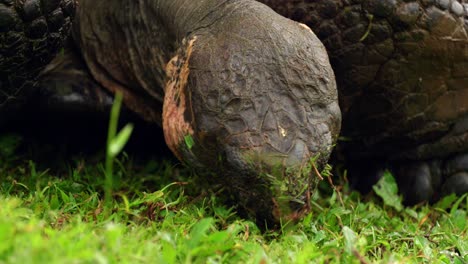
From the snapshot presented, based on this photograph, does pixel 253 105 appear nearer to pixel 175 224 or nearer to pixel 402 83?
pixel 175 224

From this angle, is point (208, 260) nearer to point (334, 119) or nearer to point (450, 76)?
point (334, 119)

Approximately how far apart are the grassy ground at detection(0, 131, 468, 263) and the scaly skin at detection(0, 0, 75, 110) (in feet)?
1.07

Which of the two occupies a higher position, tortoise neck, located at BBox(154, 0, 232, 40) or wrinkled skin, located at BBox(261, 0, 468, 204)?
tortoise neck, located at BBox(154, 0, 232, 40)

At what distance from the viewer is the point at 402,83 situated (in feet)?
10.4

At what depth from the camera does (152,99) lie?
315cm

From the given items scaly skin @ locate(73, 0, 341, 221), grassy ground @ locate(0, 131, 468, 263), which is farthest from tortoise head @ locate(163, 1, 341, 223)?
grassy ground @ locate(0, 131, 468, 263)

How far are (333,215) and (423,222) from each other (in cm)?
46

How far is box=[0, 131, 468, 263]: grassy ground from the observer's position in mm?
1583

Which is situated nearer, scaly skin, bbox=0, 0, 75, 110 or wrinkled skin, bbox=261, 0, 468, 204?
scaly skin, bbox=0, 0, 75, 110

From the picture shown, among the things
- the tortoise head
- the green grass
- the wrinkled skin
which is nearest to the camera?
the green grass

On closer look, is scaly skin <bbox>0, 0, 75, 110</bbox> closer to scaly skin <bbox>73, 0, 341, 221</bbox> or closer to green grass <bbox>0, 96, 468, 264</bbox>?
green grass <bbox>0, 96, 468, 264</bbox>

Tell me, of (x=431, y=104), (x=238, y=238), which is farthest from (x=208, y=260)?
(x=431, y=104)

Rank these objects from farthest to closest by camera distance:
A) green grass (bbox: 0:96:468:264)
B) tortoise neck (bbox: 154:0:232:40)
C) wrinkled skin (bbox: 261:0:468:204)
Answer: wrinkled skin (bbox: 261:0:468:204) < tortoise neck (bbox: 154:0:232:40) < green grass (bbox: 0:96:468:264)

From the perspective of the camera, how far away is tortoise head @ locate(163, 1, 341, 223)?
2.27 m
